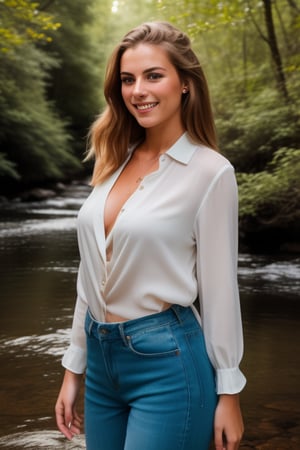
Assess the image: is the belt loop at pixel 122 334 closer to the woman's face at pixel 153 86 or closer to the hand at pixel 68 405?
the hand at pixel 68 405

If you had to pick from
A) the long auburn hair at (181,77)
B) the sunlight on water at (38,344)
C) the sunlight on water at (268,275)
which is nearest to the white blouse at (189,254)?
the long auburn hair at (181,77)

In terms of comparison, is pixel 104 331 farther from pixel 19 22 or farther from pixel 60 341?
pixel 19 22

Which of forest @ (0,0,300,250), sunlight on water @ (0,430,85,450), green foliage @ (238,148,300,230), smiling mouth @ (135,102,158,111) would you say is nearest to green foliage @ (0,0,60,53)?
forest @ (0,0,300,250)

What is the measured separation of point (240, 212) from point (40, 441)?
7108mm

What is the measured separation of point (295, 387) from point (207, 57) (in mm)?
15829

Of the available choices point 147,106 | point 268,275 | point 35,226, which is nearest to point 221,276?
point 147,106

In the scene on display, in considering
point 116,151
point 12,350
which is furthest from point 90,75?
point 116,151

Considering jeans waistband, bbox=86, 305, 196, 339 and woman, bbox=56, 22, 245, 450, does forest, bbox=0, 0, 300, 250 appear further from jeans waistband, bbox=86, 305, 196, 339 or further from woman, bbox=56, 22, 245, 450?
jeans waistband, bbox=86, 305, 196, 339

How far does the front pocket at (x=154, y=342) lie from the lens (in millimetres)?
1736

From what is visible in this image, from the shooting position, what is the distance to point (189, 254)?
179 cm

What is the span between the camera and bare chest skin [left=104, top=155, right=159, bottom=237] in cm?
190

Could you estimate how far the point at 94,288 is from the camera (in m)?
1.87

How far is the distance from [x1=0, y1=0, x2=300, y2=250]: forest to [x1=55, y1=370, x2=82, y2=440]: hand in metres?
1.98

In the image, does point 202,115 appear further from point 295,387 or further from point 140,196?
point 295,387
